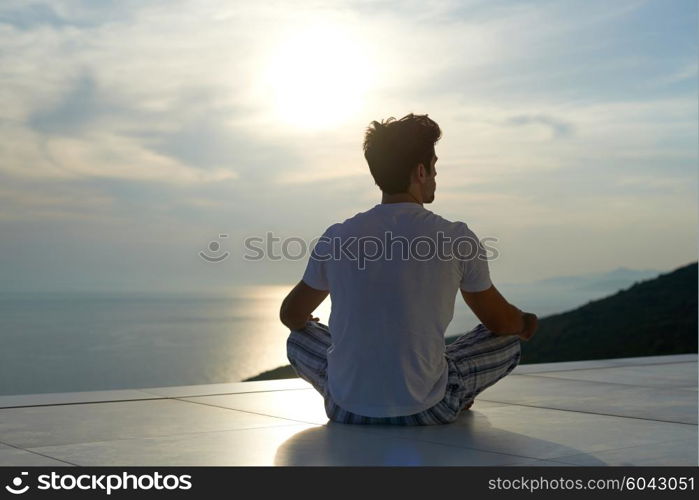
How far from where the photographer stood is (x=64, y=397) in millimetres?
4293

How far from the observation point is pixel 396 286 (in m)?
3.11

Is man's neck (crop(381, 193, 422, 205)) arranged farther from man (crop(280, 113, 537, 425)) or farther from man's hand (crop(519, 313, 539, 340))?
man's hand (crop(519, 313, 539, 340))

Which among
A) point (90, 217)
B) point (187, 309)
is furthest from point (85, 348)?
point (187, 309)

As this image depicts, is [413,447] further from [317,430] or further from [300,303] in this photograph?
[300,303]

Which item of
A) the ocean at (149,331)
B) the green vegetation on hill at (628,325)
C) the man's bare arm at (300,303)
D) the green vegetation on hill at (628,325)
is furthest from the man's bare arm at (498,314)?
the green vegetation on hill at (628,325)

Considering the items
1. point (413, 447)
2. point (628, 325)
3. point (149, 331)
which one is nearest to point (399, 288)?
point (413, 447)

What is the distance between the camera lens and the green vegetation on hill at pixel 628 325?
24.3m

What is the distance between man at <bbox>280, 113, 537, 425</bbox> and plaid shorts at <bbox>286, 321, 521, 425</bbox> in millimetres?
10

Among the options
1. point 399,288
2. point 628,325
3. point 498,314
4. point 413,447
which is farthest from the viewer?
point 628,325

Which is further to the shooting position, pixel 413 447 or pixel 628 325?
pixel 628 325

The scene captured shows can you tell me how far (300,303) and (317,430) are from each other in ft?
1.49

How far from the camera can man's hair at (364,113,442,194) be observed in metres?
3.14

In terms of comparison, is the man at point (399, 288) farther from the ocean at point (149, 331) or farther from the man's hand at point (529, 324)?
the ocean at point (149, 331)
